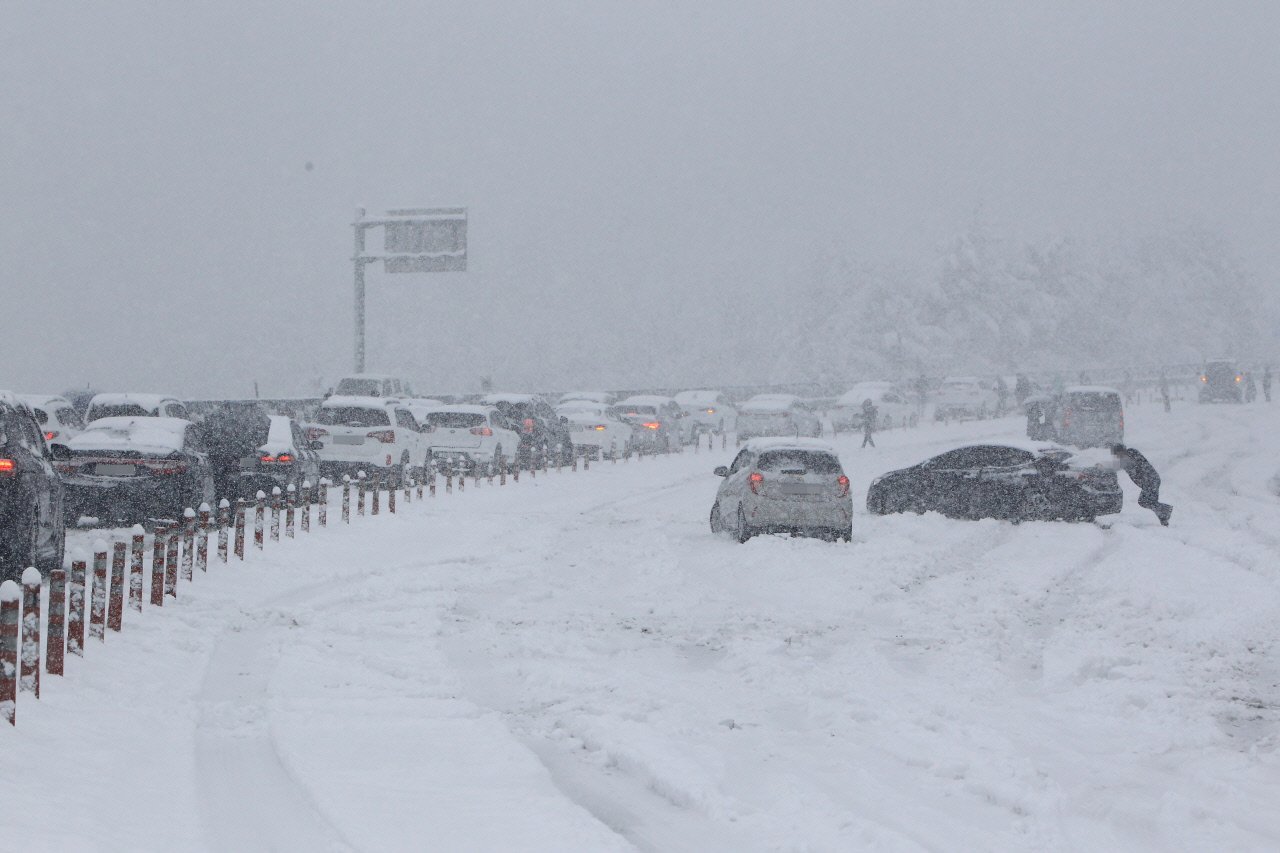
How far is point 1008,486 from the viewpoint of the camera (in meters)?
21.1

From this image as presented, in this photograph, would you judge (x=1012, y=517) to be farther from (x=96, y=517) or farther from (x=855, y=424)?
(x=855, y=424)

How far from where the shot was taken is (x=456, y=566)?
49.9 ft

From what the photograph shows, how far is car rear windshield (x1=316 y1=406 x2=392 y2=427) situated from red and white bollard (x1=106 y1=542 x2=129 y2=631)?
1496 centimetres

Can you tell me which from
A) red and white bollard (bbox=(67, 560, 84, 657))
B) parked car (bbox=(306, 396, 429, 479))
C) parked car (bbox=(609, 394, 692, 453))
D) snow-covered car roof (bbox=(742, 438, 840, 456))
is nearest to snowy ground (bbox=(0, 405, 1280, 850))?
red and white bollard (bbox=(67, 560, 84, 657))

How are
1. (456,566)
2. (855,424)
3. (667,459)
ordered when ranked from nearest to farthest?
(456,566)
(667,459)
(855,424)

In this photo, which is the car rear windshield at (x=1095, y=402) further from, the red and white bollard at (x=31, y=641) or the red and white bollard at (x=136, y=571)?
the red and white bollard at (x=31, y=641)

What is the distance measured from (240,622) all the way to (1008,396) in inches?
2206

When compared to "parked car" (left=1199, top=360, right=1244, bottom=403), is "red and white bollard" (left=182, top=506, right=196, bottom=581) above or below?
below

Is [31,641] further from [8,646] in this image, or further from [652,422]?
[652,422]

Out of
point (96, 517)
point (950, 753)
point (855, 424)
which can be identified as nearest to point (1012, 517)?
point (96, 517)

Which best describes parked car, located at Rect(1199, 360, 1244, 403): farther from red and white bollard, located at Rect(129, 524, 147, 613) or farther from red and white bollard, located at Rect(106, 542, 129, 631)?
red and white bollard, located at Rect(106, 542, 129, 631)

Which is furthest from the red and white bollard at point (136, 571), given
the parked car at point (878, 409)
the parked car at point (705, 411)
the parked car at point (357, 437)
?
the parked car at point (878, 409)

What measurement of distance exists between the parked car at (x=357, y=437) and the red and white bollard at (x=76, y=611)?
15832 mm

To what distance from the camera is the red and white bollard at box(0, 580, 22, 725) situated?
7160mm
